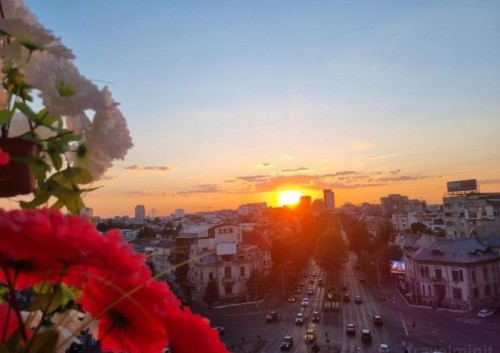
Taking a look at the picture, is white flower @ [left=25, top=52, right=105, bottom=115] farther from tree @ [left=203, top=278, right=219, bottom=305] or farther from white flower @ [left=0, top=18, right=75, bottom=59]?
tree @ [left=203, top=278, right=219, bottom=305]

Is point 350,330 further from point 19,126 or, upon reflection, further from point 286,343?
point 19,126

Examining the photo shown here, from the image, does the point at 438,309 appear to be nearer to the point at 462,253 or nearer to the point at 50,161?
the point at 462,253

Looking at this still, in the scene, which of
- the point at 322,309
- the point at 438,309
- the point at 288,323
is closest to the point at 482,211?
the point at 438,309

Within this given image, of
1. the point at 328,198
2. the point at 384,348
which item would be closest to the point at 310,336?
the point at 384,348

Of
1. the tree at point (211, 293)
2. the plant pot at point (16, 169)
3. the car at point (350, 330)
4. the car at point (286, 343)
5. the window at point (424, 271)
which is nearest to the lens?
the plant pot at point (16, 169)

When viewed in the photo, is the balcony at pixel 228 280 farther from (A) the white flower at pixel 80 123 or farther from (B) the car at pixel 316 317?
(A) the white flower at pixel 80 123

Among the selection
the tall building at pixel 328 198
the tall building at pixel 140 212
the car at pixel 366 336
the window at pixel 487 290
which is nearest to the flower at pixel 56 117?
the car at pixel 366 336
